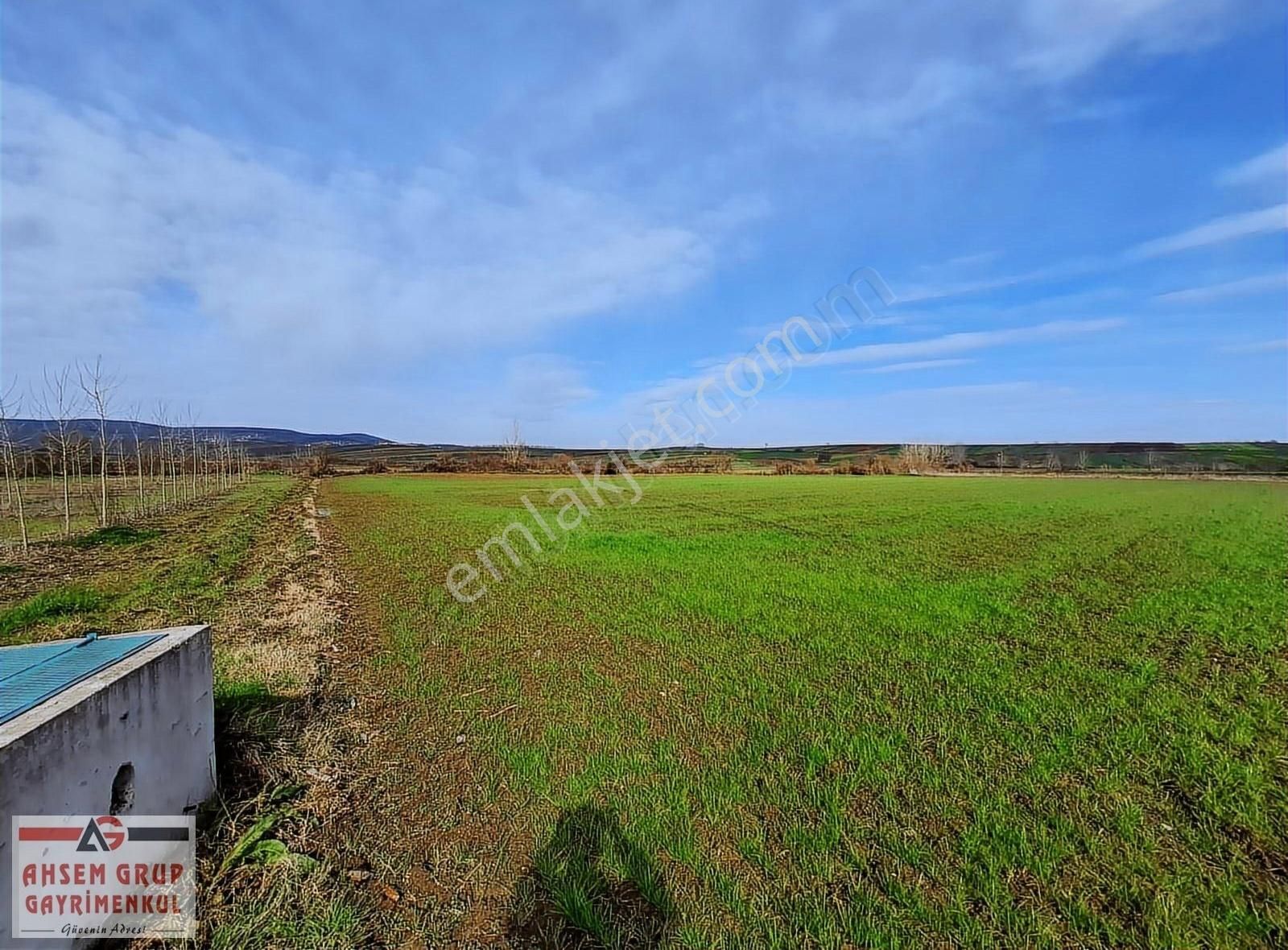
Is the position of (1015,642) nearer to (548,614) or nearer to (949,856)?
(949,856)

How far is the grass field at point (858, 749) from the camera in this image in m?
3.42

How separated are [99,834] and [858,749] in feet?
17.5

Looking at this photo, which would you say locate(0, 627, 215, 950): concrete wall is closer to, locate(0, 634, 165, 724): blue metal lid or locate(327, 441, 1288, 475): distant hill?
locate(0, 634, 165, 724): blue metal lid

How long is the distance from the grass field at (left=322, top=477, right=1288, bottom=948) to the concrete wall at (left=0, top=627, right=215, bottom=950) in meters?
1.57

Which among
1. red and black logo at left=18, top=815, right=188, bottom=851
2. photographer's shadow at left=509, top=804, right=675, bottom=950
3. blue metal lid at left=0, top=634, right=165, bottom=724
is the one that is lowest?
photographer's shadow at left=509, top=804, right=675, bottom=950

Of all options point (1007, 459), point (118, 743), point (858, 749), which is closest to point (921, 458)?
point (1007, 459)

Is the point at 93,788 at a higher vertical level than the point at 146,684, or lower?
lower

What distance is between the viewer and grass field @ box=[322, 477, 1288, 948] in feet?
11.2

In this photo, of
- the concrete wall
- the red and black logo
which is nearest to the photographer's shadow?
the red and black logo

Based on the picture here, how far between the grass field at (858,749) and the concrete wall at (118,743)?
157cm

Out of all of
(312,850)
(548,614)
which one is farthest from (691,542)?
(312,850)

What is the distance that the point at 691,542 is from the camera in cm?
1769

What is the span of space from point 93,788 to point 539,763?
117 inches

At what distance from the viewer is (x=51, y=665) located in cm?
346
